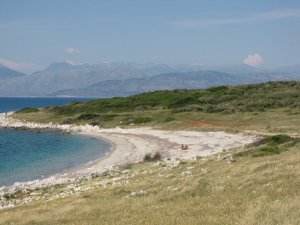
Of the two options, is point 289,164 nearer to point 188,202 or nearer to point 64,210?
point 188,202

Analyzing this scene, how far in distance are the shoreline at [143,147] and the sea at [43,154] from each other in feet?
6.05

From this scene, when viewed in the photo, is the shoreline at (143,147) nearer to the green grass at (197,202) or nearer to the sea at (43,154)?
the sea at (43,154)

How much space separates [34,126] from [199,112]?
35.7 metres

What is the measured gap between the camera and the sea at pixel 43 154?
30.7 meters

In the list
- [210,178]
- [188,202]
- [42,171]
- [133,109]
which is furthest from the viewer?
[133,109]

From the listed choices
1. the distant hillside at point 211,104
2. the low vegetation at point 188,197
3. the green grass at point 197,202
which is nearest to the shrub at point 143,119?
the distant hillside at point 211,104

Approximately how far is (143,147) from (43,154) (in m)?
12.3

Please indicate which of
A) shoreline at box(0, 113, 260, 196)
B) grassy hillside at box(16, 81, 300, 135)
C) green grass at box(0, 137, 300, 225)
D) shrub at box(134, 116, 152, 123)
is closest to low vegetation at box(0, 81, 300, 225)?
green grass at box(0, 137, 300, 225)

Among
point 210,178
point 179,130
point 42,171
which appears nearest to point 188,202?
point 210,178

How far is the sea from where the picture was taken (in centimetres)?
3069

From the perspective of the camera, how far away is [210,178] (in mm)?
16188

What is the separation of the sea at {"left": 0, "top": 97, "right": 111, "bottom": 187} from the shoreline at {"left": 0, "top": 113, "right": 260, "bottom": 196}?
1.84 metres

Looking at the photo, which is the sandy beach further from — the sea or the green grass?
the green grass

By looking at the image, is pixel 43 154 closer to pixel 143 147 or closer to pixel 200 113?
pixel 143 147
